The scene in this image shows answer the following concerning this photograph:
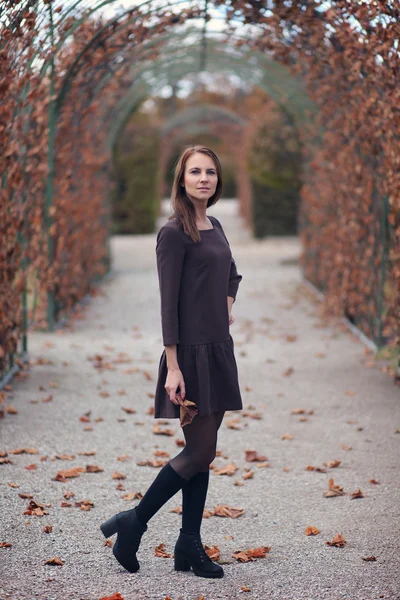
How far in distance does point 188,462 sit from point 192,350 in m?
0.45

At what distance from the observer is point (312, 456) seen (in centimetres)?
528

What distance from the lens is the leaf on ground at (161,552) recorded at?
378 cm

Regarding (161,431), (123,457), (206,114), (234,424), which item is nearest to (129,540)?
(123,457)

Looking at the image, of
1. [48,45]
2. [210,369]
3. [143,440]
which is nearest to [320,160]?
[48,45]

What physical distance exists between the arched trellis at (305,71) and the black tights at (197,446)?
10.1ft

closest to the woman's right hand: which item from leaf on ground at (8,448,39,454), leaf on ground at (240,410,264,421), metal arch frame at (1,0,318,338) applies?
leaf on ground at (8,448,39,454)

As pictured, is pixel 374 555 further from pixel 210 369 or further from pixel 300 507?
pixel 210 369

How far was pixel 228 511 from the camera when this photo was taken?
4297mm

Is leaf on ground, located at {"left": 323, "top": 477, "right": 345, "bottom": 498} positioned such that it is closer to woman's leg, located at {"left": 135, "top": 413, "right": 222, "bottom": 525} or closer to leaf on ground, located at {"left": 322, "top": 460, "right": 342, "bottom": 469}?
leaf on ground, located at {"left": 322, "top": 460, "right": 342, "bottom": 469}

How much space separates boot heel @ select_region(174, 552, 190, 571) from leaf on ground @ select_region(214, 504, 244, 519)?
0.67 meters

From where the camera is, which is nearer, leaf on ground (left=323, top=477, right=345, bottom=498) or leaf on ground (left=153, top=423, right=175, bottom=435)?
leaf on ground (left=323, top=477, right=345, bottom=498)

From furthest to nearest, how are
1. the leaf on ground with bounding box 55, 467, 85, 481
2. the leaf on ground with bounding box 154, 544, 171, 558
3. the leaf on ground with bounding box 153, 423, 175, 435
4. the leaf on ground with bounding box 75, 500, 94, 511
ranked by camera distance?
the leaf on ground with bounding box 153, 423, 175, 435
the leaf on ground with bounding box 55, 467, 85, 481
the leaf on ground with bounding box 75, 500, 94, 511
the leaf on ground with bounding box 154, 544, 171, 558

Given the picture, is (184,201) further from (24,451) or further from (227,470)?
(24,451)

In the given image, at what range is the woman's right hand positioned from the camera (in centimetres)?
337
